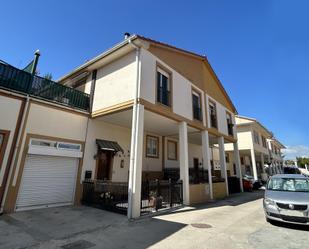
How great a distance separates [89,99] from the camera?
39.2 feet

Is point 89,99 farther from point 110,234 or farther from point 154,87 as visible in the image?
point 110,234

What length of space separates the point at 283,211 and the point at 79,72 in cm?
1308

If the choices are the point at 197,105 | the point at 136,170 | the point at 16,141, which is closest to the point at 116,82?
the point at 136,170

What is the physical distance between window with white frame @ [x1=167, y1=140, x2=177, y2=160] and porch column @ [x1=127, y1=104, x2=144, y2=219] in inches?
315

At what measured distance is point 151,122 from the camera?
12.4m

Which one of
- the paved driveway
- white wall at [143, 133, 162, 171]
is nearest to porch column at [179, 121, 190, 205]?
the paved driveway

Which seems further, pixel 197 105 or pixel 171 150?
pixel 171 150

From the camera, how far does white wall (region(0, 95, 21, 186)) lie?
8109 mm

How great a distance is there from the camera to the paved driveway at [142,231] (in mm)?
5289

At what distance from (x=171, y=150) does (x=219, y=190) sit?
4.89 metres

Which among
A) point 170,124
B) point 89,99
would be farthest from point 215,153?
point 89,99

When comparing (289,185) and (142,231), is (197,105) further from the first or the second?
(142,231)

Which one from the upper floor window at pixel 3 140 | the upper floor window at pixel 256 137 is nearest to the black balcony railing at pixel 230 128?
the upper floor window at pixel 256 137

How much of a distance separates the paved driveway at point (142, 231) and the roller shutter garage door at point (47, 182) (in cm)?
68
